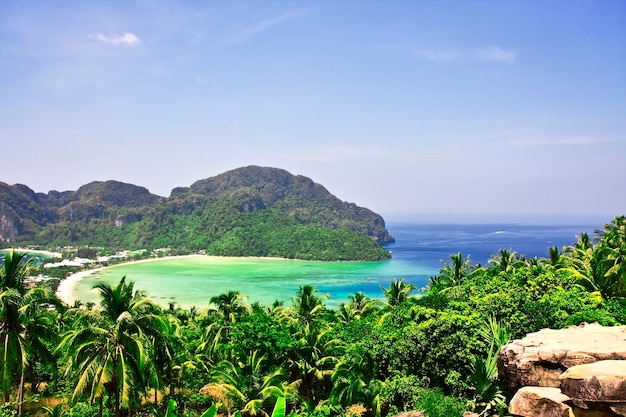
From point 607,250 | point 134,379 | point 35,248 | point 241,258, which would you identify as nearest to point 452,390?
point 134,379

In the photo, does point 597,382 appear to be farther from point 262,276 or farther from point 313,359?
point 262,276

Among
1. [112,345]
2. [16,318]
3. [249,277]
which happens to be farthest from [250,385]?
[249,277]

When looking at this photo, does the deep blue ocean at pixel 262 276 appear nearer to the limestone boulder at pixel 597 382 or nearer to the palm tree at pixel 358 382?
the palm tree at pixel 358 382

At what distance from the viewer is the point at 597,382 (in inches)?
372

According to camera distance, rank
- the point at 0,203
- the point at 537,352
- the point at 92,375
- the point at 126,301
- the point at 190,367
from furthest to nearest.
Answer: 1. the point at 0,203
2. the point at 190,367
3. the point at 126,301
4. the point at 92,375
5. the point at 537,352

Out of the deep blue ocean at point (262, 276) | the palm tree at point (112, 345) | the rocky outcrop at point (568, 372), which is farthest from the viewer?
the deep blue ocean at point (262, 276)

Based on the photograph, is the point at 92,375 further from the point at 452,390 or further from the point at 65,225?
the point at 65,225

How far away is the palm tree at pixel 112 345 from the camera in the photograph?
44.7 feet

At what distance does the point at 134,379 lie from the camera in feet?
46.8

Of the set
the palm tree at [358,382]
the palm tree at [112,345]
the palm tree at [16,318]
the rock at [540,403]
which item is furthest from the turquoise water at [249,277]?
the rock at [540,403]

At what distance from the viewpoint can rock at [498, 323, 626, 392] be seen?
440 inches

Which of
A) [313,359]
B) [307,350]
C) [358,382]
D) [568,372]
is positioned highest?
[568,372]

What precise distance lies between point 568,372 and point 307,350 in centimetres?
1290

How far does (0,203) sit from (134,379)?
215 m
